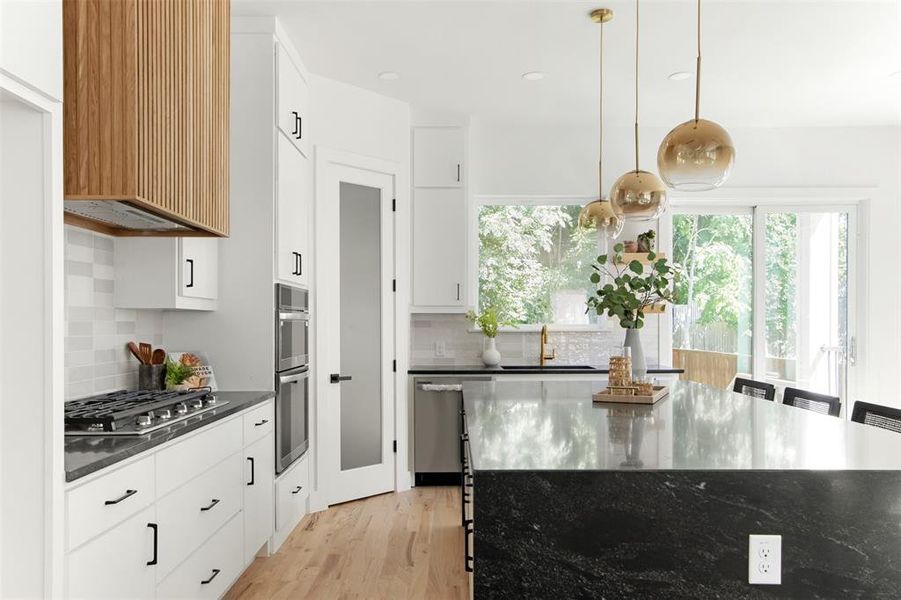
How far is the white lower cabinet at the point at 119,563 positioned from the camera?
1.72 m

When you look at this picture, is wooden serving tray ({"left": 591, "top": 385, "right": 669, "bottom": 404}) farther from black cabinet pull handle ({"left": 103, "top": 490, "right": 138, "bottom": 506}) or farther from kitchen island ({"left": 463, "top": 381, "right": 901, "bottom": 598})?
black cabinet pull handle ({"left": 103, "top": 490, "right": 138, "bottom": 506})

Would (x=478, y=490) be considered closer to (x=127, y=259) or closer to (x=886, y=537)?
(x=886, y=537)

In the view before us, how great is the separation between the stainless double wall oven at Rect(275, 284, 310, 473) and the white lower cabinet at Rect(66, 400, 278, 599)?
173mm

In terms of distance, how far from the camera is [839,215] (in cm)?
577

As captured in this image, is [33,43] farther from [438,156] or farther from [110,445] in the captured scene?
[438,156]

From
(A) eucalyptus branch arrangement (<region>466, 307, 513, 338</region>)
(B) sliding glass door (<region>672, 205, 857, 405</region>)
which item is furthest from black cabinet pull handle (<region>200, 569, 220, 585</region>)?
(B) sliding glass door (<region>672, 205, 857, 405</region>)

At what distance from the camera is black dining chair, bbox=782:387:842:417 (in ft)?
10.0

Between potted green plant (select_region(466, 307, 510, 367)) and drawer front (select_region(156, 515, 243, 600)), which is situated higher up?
potted green plant (select_region(466, 307, 510, 367))

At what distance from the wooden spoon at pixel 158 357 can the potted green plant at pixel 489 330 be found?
263 centimetres

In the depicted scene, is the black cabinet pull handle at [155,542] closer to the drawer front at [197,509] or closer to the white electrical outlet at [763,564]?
the drawer front at [197,509]

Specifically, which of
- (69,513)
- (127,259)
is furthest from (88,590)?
(127,259)

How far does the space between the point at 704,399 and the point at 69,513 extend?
235cm

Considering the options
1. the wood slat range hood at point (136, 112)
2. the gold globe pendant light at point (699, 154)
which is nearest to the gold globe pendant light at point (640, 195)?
the gold globe pendant light at point (699, 154)

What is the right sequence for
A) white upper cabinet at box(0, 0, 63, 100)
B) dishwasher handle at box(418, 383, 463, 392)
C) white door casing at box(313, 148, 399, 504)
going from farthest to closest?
dishwasher handle at box(418, 383, 463, 392) → white door casing at box(313, 148, 399, 504) → white upper cabinet at box(0, 0, 63, 100)
